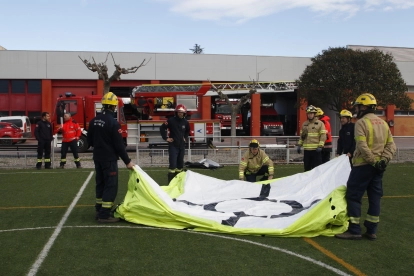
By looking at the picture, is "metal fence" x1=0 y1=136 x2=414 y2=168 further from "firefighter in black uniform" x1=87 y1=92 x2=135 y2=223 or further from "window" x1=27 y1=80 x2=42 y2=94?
"window" x1=27 y1=80 x2=42 y2=94

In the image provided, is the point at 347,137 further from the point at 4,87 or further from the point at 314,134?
the point at 4,87

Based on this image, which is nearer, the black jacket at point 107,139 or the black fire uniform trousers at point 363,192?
the black fire uniform trousers at point 363,192

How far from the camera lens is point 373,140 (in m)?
6.31

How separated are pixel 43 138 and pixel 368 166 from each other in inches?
459

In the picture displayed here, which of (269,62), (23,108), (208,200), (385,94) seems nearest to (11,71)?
(23,108)

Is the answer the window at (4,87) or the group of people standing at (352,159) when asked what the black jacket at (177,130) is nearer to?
the group of people standing at (352,159)

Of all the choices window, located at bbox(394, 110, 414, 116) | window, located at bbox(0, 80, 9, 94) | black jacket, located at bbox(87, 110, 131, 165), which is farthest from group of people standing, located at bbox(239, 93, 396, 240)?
window, located at bbox(394, 110, 414, 116)

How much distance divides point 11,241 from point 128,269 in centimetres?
207

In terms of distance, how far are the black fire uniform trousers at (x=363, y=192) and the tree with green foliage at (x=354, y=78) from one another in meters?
25.1

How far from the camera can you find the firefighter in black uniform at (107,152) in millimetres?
7316

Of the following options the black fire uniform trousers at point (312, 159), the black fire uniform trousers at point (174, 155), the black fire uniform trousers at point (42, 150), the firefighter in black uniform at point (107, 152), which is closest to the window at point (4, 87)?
the black fire uniform trousers at point (42, 150)

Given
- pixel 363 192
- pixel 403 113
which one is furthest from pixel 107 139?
pixel 403 113

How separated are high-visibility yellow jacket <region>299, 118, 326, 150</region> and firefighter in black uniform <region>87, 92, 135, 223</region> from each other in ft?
15.7

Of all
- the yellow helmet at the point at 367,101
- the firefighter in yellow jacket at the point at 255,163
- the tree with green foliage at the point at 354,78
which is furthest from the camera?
the tree with green foliage at the point at 354,78
